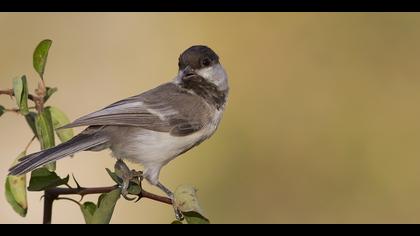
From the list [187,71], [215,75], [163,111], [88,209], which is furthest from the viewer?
[215,75]

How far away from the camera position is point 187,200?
234cm

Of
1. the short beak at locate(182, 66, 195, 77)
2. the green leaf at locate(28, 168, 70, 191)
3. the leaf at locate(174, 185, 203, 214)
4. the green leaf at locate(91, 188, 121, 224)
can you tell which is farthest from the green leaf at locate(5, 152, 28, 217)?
the short beak at locate(182, 66, 195, 77)

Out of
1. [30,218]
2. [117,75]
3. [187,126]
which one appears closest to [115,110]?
[187,126]

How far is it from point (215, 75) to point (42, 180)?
192cm

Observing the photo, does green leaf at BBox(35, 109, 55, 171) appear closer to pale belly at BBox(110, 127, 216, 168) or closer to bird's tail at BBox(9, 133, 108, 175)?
bird's tail at BBox(9, 133, 108, 175)

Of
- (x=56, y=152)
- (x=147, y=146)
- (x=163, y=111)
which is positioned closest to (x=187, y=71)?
(x=163, y=111)

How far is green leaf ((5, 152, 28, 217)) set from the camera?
235 centimetres

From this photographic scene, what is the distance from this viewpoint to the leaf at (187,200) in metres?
2.31

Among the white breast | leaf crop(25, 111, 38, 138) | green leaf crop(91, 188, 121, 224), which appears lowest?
green leaf crop(91, 188, 121, 224)

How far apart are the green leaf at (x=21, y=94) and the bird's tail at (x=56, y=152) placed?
230mm

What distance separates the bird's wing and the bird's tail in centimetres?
13

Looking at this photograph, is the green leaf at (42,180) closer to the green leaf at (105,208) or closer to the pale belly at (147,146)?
the green leaf at (105,208)

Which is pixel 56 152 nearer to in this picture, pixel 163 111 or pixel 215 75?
pixel 163 111

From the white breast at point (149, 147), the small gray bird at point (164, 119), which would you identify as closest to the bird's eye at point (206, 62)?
the small gray bird at point (164, 119)
